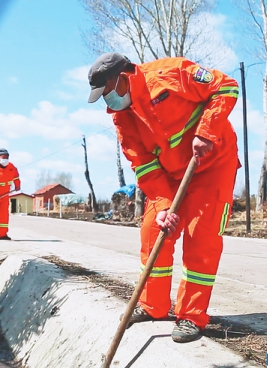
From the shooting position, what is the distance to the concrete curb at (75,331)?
278 cm

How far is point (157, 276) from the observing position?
3400 millimetres

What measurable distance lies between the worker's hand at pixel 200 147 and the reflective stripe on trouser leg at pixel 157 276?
535 millimetres

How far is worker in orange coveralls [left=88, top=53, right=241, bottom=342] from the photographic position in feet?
10.4

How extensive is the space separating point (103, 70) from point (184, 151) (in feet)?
2.33

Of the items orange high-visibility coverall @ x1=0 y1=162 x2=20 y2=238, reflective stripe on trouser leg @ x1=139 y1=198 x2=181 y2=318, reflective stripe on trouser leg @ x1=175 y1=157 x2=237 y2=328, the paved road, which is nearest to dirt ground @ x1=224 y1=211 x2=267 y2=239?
the paved road

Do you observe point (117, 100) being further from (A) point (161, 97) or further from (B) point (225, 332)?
(B) point (225, 332)

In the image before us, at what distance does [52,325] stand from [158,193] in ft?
4.36

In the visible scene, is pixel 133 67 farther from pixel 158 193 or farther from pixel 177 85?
pixel 158 193

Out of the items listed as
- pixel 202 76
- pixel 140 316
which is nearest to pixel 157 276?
pixel 140 316

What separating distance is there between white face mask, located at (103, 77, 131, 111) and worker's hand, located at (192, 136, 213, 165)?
0.52 m

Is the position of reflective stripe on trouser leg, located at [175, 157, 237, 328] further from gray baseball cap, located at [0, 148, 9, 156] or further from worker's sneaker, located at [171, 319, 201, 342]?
gray baseball cap, located at [0, 148, 9, 156]

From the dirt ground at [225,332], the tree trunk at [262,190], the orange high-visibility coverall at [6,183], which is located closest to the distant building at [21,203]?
the tree trunk at [262,190]

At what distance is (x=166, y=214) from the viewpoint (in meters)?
3.25

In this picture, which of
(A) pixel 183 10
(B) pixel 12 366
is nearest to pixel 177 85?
(B) pixel 12 366
